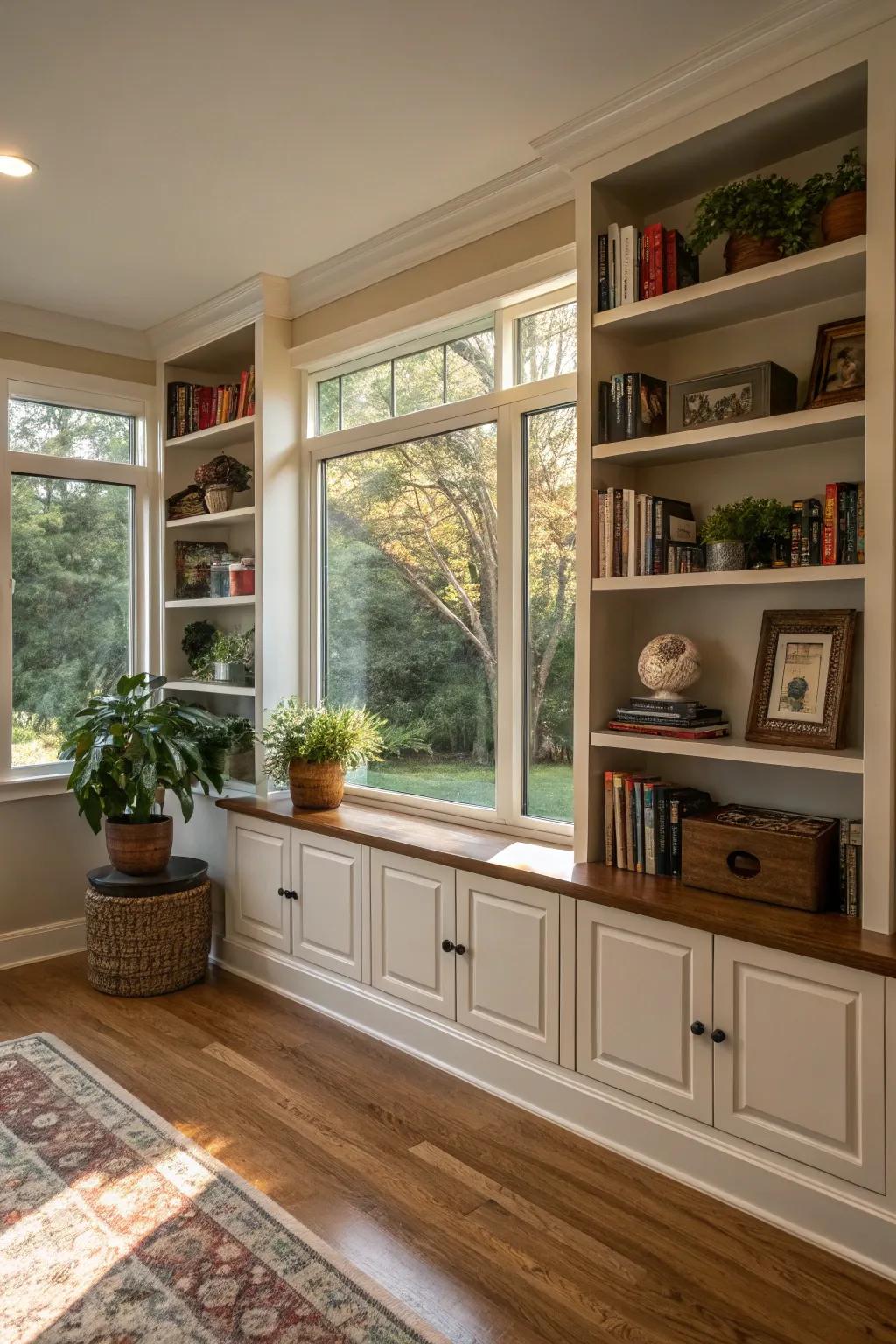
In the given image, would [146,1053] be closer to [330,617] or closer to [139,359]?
[330,617]

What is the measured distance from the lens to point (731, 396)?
2.48 m

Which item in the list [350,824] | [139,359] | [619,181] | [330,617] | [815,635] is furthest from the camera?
[139,359]

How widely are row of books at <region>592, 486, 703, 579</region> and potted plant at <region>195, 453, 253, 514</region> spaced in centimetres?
207

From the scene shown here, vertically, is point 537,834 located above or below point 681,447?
below

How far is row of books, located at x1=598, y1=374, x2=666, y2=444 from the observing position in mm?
2674

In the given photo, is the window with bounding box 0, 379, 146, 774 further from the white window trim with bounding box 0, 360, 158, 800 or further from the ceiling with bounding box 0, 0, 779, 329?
the ceiling with bounding box 0, 0, 779, 329

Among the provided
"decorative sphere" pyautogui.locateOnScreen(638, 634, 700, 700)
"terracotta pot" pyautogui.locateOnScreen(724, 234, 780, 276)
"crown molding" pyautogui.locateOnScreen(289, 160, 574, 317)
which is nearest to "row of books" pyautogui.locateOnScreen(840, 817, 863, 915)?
"decorative sphere" pyautogui.locateOnScreen(638, 634, 700, 700)

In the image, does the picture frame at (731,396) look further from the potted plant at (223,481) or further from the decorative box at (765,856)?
the potted plant at (223,481)

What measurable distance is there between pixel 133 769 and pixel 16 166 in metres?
2.09

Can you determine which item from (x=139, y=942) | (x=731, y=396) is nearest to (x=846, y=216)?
(x=731, y=396)

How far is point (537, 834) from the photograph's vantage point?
3189mm

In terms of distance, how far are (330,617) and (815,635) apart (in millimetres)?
2185

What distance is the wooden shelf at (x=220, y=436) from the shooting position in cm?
409

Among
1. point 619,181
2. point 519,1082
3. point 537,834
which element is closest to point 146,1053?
point 519,1082
